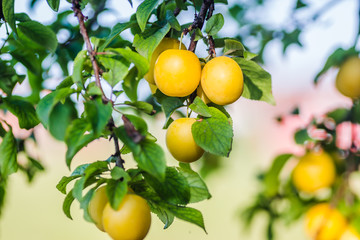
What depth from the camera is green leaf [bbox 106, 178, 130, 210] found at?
17.3 inches

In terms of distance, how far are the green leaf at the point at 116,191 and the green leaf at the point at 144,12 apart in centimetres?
22

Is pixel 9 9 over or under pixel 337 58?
over

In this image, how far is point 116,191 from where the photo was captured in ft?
1.47

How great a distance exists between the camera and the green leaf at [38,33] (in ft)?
2.03

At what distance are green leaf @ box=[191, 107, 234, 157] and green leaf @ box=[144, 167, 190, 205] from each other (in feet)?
0.17

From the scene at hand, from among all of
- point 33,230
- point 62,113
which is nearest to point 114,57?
point 62,113

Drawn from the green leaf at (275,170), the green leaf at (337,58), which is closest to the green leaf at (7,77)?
the green leaf at (337,58)

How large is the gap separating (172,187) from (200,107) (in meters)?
0.13

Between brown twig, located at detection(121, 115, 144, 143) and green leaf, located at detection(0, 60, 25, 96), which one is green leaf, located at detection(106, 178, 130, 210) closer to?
brown twig, located at detection(121, 115, 144, 143)

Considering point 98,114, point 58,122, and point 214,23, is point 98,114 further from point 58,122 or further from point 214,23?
point 214,23

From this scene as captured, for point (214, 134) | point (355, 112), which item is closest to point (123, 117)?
point (214, 134)

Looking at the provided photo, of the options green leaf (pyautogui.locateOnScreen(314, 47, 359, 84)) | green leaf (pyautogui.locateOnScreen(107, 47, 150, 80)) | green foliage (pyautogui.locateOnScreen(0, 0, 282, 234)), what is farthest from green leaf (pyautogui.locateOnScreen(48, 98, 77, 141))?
green leaf (pyautogui.locateOnScreen(314, 47, 359, 84))

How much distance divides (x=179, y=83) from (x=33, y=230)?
11.5 feet

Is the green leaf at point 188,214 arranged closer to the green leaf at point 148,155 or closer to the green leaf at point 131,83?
the green leaf at point 148,155
